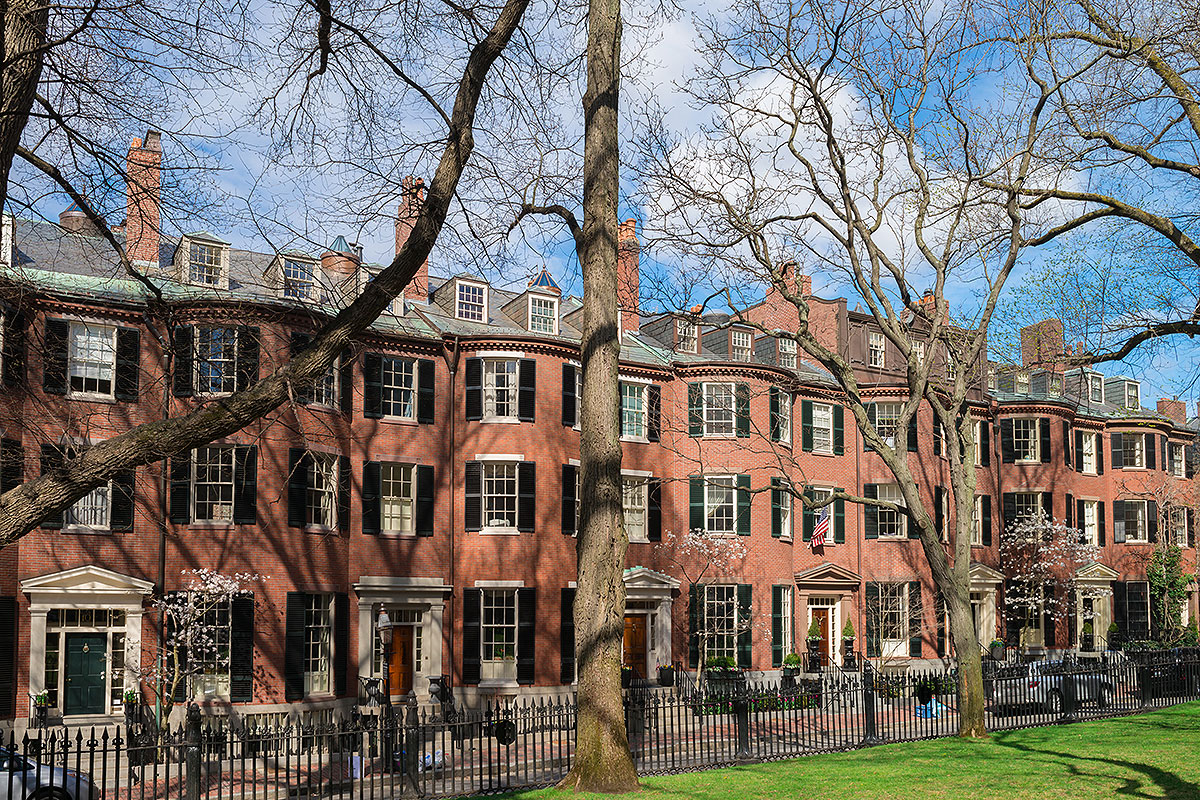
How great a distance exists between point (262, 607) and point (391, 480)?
5.17 metres

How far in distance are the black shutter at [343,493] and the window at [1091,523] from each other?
31.6m

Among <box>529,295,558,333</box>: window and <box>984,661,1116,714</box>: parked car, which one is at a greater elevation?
<box>529,295,558,333</box>: window

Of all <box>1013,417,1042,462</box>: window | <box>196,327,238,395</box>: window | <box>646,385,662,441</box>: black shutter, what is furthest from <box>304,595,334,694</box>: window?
<box>1013,417,1042,462</box>: window

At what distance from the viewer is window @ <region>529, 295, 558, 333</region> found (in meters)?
32.9

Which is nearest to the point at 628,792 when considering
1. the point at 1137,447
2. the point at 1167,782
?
the point at 1167,782

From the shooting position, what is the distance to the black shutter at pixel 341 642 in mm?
27500

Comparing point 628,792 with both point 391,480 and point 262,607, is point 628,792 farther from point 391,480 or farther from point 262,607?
point 391,480

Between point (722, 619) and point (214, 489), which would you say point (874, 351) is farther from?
point (214, 489)

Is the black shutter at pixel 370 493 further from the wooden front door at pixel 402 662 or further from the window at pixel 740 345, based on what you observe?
the window at pixel 740 345

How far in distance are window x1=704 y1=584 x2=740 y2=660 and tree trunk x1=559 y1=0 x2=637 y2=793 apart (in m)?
21.2

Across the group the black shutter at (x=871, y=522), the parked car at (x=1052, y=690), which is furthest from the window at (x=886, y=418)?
the parked car at (x=1052, y=690)

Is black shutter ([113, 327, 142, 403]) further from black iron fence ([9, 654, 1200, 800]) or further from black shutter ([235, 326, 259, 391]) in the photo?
black iron fence ([9, 654, 1200, 800])

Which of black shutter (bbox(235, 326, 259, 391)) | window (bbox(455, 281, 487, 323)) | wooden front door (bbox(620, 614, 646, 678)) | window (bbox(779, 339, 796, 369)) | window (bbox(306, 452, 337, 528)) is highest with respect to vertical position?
window (bbox(455, 281, 487, 323))

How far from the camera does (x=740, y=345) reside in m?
37.7
